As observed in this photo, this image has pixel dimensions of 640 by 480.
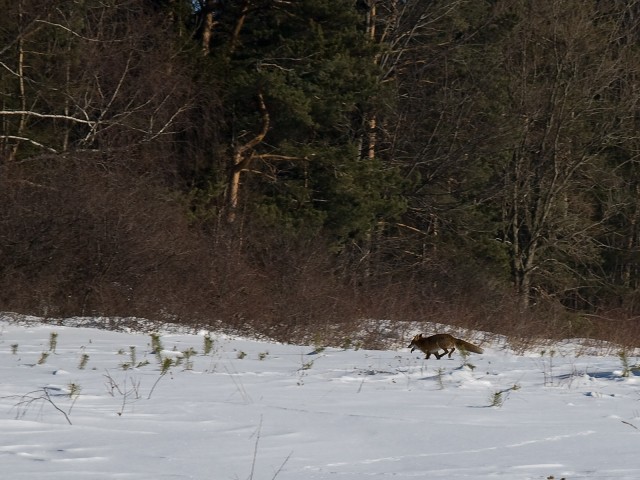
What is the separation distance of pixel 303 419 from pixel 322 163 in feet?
60.5

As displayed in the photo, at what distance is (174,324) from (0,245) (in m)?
3.11

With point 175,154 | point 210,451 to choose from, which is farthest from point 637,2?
point 210,451

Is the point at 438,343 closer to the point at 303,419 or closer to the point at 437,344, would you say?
the point at 437,344

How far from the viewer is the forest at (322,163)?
17719mm

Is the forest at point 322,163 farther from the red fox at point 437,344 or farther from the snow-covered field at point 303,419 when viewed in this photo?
the snow-covered field at point 303,419

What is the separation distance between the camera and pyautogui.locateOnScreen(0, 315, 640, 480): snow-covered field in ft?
16.8

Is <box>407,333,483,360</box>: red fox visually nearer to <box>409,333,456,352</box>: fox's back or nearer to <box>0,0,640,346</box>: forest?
<box>409,333,456,352</box>: fox's back

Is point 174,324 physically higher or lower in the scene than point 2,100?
lower

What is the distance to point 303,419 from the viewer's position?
21.2ft

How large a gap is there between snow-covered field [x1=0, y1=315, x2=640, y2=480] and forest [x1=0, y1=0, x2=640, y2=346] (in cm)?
657

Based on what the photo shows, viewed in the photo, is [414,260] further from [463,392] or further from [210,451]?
[210,451]

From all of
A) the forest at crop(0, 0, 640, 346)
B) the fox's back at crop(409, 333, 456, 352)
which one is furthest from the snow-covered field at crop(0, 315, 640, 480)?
the forest at crop(0, 0, 640, 346)

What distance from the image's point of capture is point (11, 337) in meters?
11.9

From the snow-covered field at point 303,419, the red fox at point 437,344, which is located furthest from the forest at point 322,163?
the snow-covered field at point 303,419
